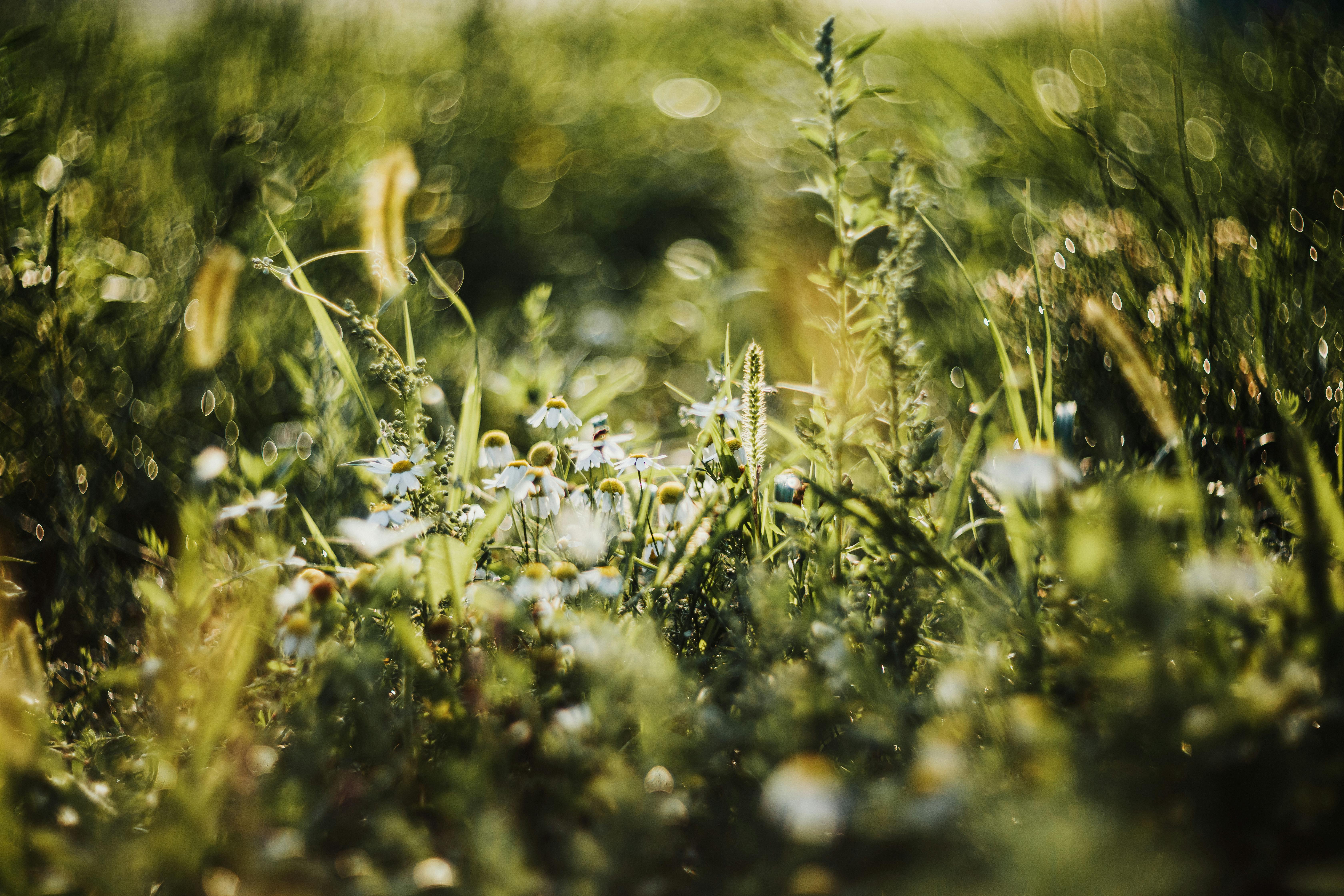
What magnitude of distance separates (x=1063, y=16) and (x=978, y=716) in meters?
2.51

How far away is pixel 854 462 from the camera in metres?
1.98

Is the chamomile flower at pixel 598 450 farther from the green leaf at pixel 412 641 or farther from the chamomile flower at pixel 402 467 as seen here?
the green leaf at pixel 412 641

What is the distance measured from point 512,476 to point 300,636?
1.08ft

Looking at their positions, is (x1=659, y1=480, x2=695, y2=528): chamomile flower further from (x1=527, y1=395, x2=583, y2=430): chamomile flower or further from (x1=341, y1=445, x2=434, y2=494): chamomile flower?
(x1=341, y1=445, x2=434, y2=494): chamomile flower

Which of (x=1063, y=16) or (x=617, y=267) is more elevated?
(x=1063, y=16)

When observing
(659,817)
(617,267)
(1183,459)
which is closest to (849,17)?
(617,267)

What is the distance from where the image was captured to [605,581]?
1.01m

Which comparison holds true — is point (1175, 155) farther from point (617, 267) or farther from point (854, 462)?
point (617, 267)

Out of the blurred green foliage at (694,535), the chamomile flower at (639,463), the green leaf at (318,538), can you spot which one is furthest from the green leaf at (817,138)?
the green leaf at (318,538)


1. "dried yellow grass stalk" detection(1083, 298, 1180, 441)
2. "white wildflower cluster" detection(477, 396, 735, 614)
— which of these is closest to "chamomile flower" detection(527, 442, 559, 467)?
"white wildflower cluster" detection(477, 396, 735, 614)

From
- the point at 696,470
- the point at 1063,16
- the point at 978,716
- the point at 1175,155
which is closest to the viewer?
the point at 978,716

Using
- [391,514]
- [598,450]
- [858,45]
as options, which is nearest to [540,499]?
[598,450]

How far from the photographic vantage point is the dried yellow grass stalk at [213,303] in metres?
1.17

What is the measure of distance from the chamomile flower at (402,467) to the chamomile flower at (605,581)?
257 millimetres
